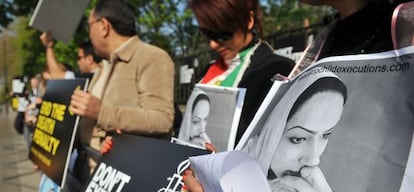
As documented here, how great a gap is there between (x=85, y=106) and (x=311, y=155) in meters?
1.47

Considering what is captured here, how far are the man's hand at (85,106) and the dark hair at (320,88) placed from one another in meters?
1.39

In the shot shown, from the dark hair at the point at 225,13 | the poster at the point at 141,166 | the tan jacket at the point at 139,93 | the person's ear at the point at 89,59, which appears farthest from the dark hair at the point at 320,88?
the person's ear at the point at 89,59

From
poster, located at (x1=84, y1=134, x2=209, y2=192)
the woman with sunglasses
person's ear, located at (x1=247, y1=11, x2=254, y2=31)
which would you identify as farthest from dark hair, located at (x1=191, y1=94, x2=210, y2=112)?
person's ear, located at (x1=247, y1=11, x2=254, y2=31)

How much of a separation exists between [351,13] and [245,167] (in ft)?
1.62

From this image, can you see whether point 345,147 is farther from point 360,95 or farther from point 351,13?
point 351,13

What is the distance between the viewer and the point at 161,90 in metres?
2.23

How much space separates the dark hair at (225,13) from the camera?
74.9 inches

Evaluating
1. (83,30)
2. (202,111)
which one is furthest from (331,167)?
(83,30)

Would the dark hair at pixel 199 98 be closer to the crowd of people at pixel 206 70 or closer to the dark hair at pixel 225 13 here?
the crowd of people at pixel 206 70

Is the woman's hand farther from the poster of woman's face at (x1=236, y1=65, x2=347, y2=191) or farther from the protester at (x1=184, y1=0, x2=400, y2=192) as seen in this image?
the poster of woman's face at (x1=236, y1=65, x2=347, y2=191)

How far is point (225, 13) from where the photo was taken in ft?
6.28

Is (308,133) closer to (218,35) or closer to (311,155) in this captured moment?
(311,155)

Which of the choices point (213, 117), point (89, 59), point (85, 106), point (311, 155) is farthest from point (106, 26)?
point (89, 59)

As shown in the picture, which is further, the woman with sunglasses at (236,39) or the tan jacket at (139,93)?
the tan jacket at (139,93)
